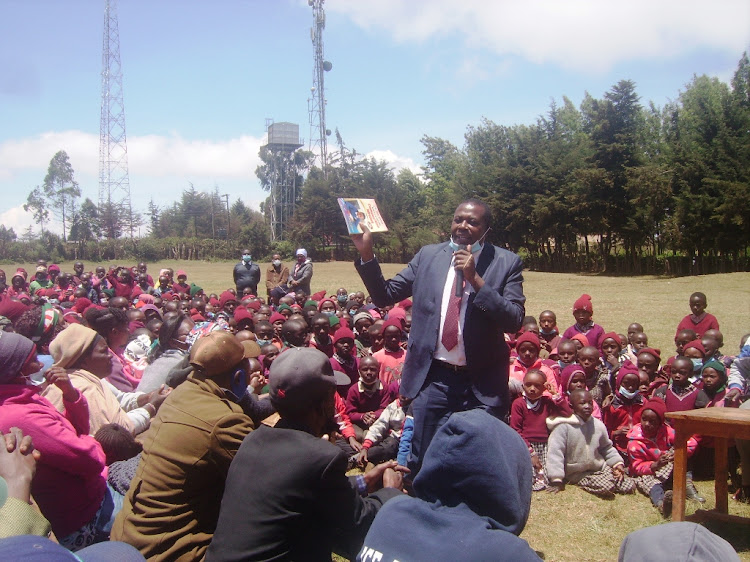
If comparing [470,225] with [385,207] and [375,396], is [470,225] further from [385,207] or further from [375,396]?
[385,207]

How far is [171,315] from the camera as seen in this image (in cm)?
532

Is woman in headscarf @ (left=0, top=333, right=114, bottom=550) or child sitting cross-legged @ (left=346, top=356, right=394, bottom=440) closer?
woman in headscarf @ (left=0, top=333, right=114, bottom=550)

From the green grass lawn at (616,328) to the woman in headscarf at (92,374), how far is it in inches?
83.2

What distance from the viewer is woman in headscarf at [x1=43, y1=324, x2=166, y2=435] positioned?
149 inches

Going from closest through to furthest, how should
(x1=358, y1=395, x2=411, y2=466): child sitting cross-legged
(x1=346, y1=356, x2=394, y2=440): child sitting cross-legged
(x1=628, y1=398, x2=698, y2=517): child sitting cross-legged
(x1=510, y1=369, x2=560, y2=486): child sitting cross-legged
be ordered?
(x1=628, y1=398, x2=698, y2=517): child sitting cross-legged
(x1=510, y1=369, x2=560, y2=486): child sitting cross-legged
(x1=358, y1=395, x2=411, y2=466): child sitting cross-legged
(x1=346, y1=356, x2=394, y2=440): child sitting cross-legged

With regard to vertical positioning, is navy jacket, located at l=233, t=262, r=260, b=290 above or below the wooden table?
above

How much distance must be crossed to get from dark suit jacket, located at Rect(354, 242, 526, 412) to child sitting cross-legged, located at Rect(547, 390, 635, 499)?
7.35 ft

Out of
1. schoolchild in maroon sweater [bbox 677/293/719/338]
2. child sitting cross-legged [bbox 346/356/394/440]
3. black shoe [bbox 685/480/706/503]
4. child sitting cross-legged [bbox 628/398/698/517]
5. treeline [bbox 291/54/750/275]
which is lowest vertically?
black shoe [bbox 685/480/706/503]

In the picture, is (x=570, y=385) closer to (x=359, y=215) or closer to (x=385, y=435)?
(x=385, y=435)

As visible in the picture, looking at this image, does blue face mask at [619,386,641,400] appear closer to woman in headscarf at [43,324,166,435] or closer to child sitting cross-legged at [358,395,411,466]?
child sitting cross-legged at [358,395,411,466]

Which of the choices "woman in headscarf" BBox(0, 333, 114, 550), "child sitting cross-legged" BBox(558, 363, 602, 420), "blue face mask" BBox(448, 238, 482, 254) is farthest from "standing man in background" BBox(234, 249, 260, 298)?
"blue face mask" BBox(448, 238, 482, 254)

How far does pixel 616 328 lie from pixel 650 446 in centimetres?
835

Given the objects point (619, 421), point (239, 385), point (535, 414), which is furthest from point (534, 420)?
point (239, 385)

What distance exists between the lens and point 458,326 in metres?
3.06
